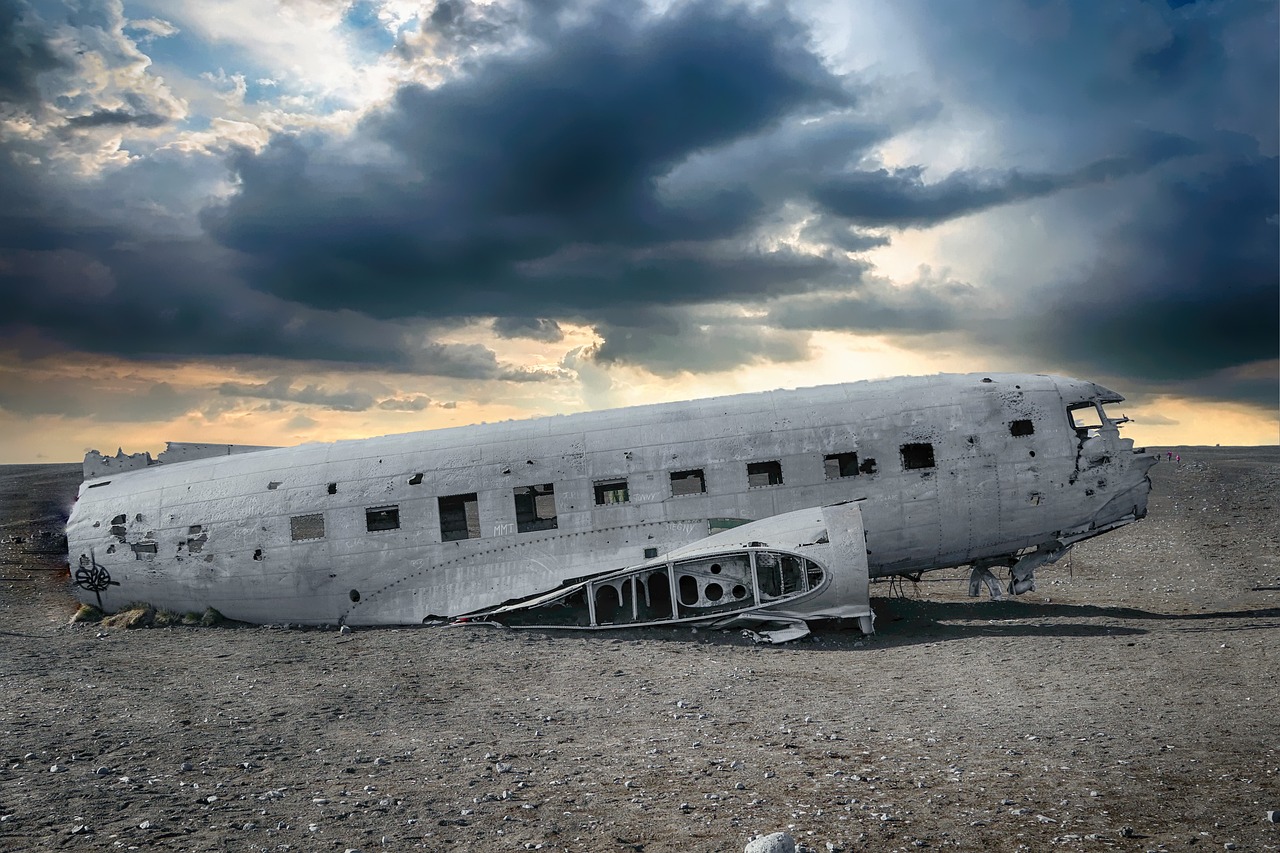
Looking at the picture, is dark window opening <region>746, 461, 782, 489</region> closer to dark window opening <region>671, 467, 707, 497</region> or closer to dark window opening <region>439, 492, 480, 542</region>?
dark window opening <region>671, 467, 707, 497</region>

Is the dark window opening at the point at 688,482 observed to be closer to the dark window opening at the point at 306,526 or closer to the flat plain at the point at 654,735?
the flat plain at the point at 654,735

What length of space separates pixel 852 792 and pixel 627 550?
9825mm

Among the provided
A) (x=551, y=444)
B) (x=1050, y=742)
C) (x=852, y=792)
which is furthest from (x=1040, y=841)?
(x=551, y=444)

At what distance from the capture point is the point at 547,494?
62.4 ft

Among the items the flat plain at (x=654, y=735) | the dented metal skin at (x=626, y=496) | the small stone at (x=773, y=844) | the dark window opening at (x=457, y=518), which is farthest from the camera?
the dark window opening at (x=457, y=518)

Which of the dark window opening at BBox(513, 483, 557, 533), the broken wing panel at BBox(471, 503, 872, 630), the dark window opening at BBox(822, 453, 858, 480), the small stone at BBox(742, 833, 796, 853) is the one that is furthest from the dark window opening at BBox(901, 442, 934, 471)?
the small stone at BBox(742, 833, 796, 853)

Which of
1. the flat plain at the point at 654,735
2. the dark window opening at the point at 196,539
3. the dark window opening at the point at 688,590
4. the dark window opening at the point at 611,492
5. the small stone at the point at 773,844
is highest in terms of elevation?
the dark window opening at the point at 611,492

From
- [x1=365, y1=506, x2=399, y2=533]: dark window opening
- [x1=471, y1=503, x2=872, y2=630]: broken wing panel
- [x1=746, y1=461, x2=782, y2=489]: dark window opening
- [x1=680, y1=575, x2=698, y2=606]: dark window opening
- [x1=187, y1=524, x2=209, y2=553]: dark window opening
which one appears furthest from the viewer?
[x1=187, y1=524, x2=209, y2=553]: dark window opening

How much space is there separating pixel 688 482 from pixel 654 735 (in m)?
7.89

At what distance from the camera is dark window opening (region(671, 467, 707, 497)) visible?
18344mm

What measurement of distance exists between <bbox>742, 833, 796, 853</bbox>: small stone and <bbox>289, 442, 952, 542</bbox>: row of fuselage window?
11.3 m

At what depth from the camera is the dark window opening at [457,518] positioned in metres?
19.0

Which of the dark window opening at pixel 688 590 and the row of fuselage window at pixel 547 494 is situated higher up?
the row of fuselage window at pixel 547 494

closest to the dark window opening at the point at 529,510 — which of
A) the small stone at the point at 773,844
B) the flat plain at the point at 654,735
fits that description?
the flat plain at the point at 654,735
